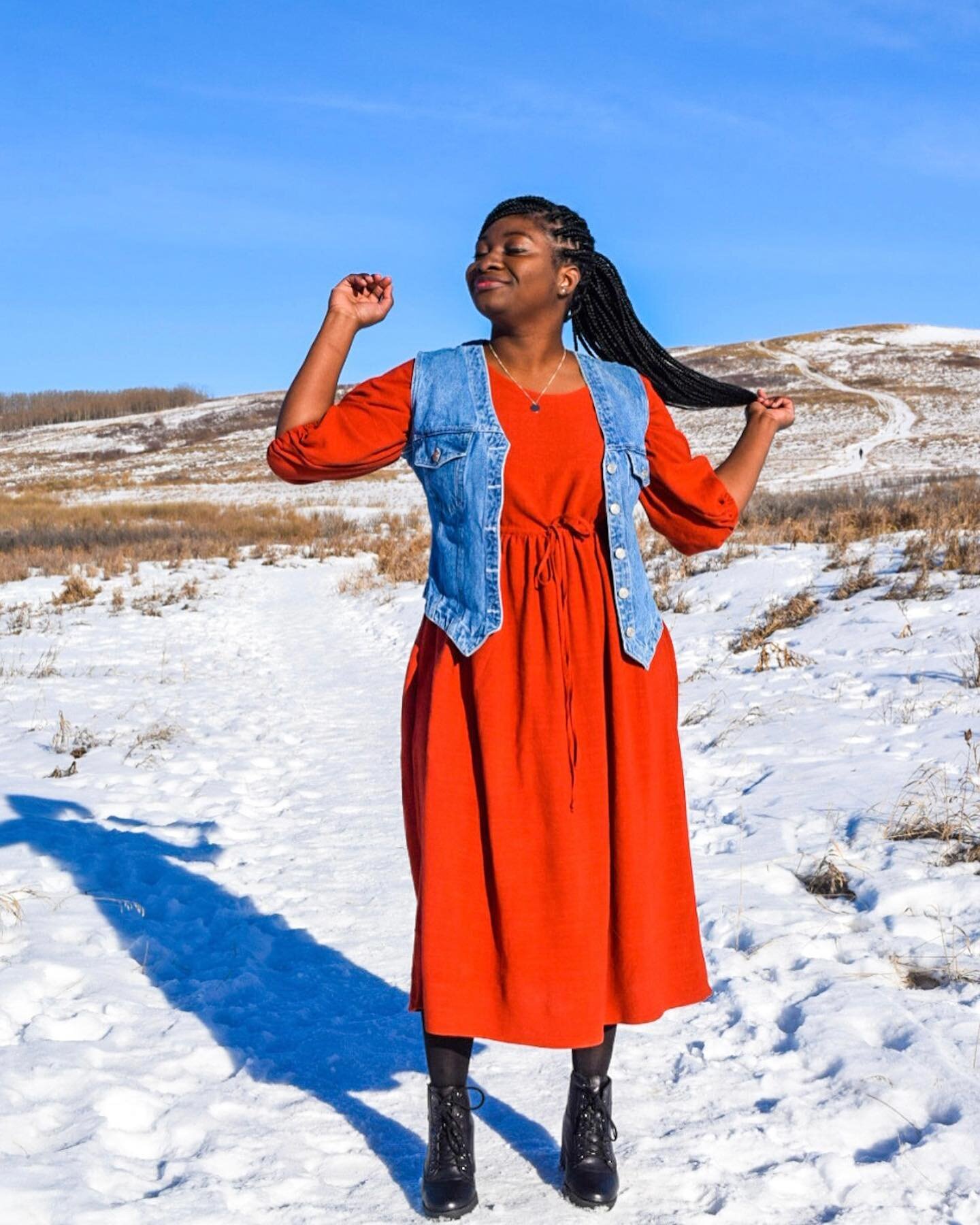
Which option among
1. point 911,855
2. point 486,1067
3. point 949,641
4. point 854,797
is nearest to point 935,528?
point 949,641

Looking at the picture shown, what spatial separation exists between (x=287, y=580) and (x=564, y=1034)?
1501 cm

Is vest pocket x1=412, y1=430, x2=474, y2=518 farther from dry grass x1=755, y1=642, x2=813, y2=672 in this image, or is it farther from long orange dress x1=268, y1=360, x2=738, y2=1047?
dry grass x1=755, y1=642, x2=813, y2=672

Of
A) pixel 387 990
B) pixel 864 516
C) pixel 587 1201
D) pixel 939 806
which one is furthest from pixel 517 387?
pixel 864 516

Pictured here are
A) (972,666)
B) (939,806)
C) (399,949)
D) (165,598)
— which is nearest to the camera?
(399,949)

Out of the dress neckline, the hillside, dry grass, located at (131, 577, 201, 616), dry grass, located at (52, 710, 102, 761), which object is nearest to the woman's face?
the dress neckline

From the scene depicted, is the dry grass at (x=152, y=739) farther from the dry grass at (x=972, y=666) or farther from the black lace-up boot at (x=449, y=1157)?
the dry grass at (x=972, y=666)

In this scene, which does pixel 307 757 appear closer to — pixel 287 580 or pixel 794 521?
pixel 794 521

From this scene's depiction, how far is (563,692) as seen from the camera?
243 centimetres

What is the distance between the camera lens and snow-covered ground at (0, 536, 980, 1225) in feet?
8.31

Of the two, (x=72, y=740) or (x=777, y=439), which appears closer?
(x=72, y=740)

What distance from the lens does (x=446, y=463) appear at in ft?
8.07

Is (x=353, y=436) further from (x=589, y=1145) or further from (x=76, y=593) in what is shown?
(x=76, y=593)

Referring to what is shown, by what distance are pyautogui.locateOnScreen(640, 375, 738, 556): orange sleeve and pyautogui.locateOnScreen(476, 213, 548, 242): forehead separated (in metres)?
0.45

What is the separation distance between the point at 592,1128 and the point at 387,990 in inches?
51.1
